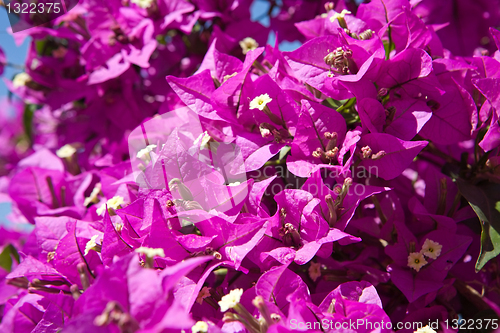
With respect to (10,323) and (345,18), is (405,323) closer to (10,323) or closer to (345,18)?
(345,18)

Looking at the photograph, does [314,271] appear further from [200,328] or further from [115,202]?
[115,202]

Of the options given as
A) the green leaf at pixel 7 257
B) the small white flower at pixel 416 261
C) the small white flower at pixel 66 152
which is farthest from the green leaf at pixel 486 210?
the green leaf at pixel 7 257

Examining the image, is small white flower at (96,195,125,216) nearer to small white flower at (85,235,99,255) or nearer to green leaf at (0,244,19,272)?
small white flower at (85,235,99,255)

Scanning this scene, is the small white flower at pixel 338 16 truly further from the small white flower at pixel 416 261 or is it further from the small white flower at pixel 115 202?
the small white flower at pixel 115 202

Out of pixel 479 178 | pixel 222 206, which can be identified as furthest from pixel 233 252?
pixel 479 178

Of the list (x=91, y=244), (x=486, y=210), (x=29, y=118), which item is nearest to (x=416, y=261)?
(x=486, y=210)

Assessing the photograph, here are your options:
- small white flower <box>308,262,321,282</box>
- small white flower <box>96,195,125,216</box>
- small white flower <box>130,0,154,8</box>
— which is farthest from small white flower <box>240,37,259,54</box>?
small white flower <box>308,262,321,282</box>
